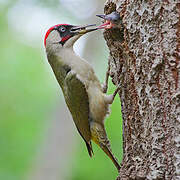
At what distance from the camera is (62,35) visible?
4.51 meters

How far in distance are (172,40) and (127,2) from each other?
2.24 ft

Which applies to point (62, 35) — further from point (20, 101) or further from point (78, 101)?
point (20, 101)

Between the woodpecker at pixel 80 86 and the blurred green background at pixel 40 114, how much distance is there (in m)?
3.17

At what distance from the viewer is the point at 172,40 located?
266 centimetres

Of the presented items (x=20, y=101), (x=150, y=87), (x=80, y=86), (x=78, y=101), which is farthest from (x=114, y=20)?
(x=20, y=101)

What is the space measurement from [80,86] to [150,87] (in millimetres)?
1617

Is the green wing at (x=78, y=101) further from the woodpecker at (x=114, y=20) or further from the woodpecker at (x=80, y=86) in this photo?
the woodpecker at (x=114, y=20)

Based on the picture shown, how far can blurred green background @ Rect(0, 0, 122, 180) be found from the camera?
887 cm

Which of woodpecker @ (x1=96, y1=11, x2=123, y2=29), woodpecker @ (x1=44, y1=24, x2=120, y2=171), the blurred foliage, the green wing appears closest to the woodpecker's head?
woodpecker @ (x1=44, y1=24, x2=120, y2=171)

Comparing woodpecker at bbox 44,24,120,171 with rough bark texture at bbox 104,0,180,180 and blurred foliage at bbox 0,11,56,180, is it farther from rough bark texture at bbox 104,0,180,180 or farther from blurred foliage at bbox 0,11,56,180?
blurred foliage at bbox 0,11,56,180

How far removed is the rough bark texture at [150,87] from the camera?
2.65m

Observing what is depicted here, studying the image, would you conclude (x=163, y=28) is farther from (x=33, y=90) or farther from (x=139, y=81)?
(x=33, y=90)

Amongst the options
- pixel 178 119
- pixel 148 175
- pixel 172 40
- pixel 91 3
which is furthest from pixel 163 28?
pixel 91 3

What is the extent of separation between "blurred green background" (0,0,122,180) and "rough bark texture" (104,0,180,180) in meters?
4.48
